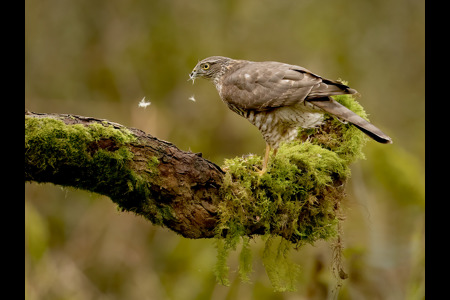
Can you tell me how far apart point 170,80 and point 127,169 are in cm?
703

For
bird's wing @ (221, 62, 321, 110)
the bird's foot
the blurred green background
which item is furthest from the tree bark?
the blurred green background

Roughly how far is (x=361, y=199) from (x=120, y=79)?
5.70m

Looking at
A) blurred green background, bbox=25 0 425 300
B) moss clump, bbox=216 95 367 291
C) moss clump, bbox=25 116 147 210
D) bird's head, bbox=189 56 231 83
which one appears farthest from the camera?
blurred green background, bbox=25 0 425 300

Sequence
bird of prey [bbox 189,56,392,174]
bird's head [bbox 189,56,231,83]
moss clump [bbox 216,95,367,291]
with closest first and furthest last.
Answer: moss clump [bbox 216,95,367,291] → bird of prey [bbox 189,56,392,174] → bird's head [bbox 189,56,231,83]

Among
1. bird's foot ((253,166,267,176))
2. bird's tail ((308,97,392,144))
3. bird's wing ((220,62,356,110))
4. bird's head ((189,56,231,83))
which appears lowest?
bird's foot ((253,166,267,176))

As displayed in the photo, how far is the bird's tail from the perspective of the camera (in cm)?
372

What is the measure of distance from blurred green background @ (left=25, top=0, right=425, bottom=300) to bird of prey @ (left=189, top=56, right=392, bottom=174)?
10.4 ft

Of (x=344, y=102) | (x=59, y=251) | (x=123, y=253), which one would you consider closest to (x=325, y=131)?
(x=344, y=102)

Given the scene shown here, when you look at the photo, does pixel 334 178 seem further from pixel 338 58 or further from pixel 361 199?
pixel 338 58

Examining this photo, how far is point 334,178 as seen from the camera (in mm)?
4031

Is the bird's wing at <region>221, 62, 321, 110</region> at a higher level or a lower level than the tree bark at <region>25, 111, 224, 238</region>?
higher

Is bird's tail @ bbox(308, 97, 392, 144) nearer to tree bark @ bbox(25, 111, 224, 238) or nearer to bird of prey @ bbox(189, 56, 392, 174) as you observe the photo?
bird of prey @ bbox(189, 56, 392, 174)

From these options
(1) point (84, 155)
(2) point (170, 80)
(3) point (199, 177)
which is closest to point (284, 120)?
(3) point (199, 177)

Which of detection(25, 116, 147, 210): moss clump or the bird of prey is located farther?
the bird of prey
